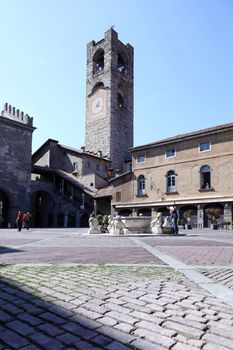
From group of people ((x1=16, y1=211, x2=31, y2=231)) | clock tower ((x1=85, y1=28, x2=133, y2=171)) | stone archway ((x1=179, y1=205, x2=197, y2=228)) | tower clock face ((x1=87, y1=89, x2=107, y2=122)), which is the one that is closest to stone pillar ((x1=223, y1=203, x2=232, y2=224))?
stone archway ((x1=179, y1=205, x2=197, y2=228))

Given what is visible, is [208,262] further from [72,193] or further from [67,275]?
[72,193]

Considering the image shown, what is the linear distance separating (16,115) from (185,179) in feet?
81.1

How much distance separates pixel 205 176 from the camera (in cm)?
3478

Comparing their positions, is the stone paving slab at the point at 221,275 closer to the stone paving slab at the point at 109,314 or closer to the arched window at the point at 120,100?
the stone paving slab at the point at 109,314

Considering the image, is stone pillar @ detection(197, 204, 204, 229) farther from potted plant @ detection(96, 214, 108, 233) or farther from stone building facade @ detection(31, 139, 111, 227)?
stone building facade @ detection(31, 139, 111, 227)

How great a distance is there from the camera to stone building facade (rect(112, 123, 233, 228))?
32.6 metres

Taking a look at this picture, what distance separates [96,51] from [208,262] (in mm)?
59868

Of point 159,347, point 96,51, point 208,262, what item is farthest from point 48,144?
point 159,347

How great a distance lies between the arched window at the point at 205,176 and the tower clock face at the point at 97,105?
26111 mm

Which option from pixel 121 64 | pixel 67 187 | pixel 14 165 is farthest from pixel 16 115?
pixel 121 64

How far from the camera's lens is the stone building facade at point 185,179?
3259 centimetres

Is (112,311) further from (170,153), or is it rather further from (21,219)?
→ (170,153)

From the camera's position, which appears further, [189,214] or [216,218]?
[189,214]

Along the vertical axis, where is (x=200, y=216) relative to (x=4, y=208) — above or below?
below
